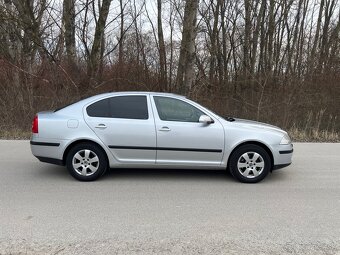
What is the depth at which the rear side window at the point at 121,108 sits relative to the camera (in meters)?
6.55

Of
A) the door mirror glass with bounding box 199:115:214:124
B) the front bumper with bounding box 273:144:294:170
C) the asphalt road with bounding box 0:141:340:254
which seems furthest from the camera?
the front bumper with bounding box 273:144:294:170

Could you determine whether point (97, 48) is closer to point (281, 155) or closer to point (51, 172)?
point (51, 172)

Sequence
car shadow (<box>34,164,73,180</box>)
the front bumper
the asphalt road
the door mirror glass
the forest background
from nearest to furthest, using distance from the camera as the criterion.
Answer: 1. the asphalt road
2. the door mirror glass
3. the front bumper
4. car shadow (<box>34,164,73,180</box>)
5. the forest background

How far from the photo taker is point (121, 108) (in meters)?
6.61

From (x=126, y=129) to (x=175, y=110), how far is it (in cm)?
92

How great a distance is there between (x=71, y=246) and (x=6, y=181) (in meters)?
3.13

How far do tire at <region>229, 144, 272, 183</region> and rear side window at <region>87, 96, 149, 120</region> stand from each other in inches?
67.6

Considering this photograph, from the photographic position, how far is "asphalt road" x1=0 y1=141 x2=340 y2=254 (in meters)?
3.95

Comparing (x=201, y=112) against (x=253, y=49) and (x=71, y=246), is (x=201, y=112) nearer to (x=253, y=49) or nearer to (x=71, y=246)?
(x=71, y=246)

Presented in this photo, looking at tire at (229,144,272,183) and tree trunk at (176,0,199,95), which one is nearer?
tire at (229,144,272,183)

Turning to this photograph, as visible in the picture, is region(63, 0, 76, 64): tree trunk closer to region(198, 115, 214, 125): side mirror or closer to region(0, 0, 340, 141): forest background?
region(0, 0, 340, 141): forest background

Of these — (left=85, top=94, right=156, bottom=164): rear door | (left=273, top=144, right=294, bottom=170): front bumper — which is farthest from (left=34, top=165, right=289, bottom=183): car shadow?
(left=85, top=94, right=156, bottom=164): rear door

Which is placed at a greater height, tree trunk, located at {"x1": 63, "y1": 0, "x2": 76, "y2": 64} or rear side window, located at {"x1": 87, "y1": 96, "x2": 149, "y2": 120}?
tree trunk, located at {"x1": 63, "y1": 0, "x2": 76, "y2": 64}

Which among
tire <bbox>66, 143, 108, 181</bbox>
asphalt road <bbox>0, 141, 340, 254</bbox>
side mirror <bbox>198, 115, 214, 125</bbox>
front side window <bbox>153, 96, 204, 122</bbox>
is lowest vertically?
asphalt road <bbox>0, 141, 340, 254</bbox>
